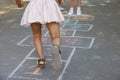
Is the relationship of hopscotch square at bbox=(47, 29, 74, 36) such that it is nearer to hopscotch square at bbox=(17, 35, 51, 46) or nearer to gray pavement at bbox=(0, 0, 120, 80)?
gray pavement at bbox=(0, 0, 120, 80)

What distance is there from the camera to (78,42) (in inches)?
231

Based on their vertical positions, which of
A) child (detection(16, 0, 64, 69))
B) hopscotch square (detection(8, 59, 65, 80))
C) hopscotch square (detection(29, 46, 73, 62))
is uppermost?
child (detection(16, 0, 64, 69))

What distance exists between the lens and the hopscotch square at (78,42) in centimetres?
568

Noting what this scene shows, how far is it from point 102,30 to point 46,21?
2516 mm

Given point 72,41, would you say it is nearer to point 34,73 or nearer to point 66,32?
point 66,32

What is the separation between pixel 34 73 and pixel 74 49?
120 cm

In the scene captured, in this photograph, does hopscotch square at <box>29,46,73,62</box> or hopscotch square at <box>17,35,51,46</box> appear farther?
hopscotch square at <box>17,35,51,46</box>

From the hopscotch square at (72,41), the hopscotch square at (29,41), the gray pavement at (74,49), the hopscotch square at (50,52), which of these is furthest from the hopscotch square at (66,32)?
the hopscotch square at (50,52)

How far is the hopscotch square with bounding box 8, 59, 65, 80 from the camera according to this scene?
14.3 feet

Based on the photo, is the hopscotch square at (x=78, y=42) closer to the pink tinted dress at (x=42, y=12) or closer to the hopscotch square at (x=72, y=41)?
the hopscotch square at (x=72, y=41)

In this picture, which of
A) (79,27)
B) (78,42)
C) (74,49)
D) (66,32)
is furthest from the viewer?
(79,27)

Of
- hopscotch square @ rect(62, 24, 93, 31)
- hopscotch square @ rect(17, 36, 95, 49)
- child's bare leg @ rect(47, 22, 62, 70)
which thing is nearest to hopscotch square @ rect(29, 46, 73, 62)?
hopscotch square @ rect(17, 36, 95, 49)

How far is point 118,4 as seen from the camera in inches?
365

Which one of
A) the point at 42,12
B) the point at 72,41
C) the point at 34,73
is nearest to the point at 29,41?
the point at 72,41
